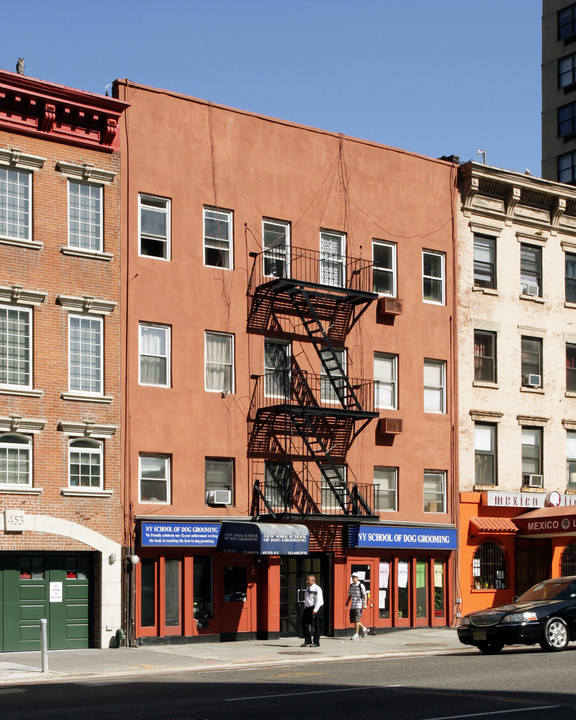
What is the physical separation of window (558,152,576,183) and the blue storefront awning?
46038 millimetres

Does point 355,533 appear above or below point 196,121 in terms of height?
below

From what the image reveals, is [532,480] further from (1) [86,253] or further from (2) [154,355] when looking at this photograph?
(1) [86,253]

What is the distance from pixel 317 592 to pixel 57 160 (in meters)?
12.6

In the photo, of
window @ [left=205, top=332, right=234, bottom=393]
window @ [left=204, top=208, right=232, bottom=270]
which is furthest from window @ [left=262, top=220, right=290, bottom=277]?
window @ [left=205, top=332, right=234, bottom=393]

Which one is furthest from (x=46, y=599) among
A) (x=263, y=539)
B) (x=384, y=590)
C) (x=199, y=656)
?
(x=384, y=590)

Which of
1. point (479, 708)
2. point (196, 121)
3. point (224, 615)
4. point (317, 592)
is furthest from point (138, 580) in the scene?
point (479, 708)

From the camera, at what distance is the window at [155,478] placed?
28.5m

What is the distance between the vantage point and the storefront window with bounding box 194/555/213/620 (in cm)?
2872

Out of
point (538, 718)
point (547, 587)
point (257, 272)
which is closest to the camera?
point (538, 718)

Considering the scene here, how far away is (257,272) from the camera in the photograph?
3095cm

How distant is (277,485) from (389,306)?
653 cm

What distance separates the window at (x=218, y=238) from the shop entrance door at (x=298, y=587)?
837 cm

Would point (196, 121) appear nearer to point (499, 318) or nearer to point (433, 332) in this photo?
point (433, 332)

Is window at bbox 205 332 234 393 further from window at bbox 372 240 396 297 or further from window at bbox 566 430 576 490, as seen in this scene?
window at bbox 566 430 576 490
